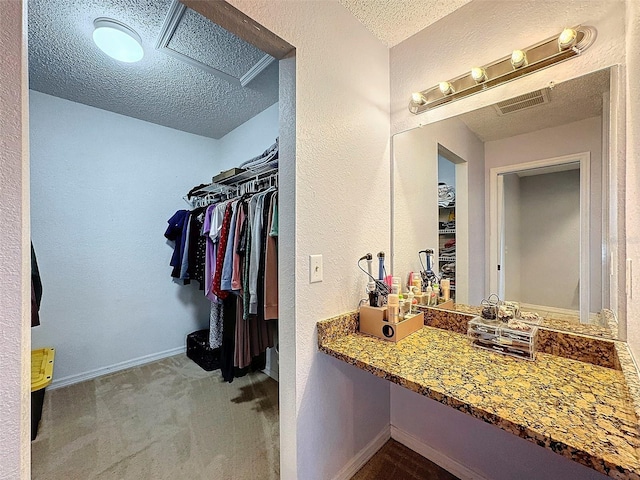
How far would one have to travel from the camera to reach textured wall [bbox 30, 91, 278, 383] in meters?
2.22

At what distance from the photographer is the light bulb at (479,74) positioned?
4.00ft

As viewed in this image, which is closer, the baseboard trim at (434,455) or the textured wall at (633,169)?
the textured wall at (633,169)

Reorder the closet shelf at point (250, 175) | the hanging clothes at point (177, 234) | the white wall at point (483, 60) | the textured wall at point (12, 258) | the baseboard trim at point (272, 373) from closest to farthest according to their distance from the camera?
the textured wall at point (12, 258), the white wall at point (483, 60), the closet shelf at point (250, 175), the baseboard trim at point (272, 373), the hanging clothes at point (177, 234)

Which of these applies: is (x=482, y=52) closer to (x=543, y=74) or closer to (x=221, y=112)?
(x=543, y=74)

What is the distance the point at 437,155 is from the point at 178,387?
254 cm

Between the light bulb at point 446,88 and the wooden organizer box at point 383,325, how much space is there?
1.10 m

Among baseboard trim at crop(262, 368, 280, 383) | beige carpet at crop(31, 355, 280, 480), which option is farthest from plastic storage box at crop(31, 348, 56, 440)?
baseboard trim at crop(262, 368, 280, 383)

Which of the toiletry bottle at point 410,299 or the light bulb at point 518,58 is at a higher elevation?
the light bulb at point 518,58

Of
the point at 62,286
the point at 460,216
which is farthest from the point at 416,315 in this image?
the point at 62,286

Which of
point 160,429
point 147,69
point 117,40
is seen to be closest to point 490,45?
point 117,40

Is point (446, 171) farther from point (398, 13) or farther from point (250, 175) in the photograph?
point (250, 175)

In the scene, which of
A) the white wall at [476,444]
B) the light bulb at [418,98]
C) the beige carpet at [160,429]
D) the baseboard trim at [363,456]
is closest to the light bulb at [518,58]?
the light bulb at [418,98]

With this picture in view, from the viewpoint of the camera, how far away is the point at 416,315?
1.35 metres

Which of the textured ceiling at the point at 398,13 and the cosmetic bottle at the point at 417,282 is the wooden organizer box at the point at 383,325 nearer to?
the cosmetic bottle at the point at 417,282
